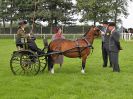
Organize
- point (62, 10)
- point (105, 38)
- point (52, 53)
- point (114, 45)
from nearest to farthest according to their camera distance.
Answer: point (52, 53)
point (114, 45)
point (105, 38)
point (62, 10)

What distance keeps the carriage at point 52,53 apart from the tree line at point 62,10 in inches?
1527

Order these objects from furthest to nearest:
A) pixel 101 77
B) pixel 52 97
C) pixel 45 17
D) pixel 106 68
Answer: pixel 45 17 → pixel 106 68 → pixel 101 77 → pixel 52 97

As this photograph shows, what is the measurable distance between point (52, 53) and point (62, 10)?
→ 4190 cm

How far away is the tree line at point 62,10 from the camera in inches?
2135

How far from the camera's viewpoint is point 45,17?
178 ft

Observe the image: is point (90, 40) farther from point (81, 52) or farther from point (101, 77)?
point (101, 77)

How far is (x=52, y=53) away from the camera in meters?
14.3

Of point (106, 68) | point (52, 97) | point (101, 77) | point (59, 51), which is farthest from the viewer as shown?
point (106, 68)

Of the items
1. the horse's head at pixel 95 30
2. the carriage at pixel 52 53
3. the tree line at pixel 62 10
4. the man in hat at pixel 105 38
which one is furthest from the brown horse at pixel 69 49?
the tree line at pixel 62 10

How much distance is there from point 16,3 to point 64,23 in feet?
22.5

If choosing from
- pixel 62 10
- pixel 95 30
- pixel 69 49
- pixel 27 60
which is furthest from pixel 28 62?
A: pixel 62 10

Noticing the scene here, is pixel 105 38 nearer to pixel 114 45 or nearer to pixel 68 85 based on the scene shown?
pixel 114 45

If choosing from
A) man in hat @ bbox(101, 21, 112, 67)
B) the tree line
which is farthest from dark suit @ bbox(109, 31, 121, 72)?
the tree line

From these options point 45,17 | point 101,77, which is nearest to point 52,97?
point 101,77
